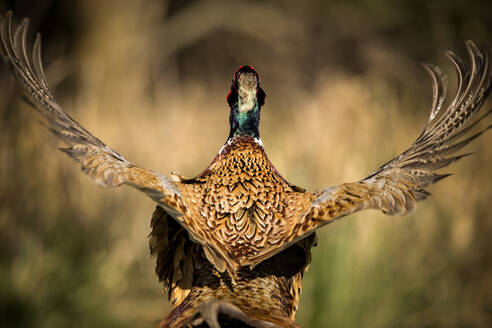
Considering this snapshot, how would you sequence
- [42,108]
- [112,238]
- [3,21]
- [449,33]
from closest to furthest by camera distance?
[42,108] < [3,21] < [112,238] < [449,33]

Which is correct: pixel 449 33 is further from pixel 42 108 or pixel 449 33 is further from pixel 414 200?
pixel 42 108

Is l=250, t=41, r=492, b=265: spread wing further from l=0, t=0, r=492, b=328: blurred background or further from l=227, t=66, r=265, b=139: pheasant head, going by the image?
l=0, t=0, r=492, b=328: blurred background

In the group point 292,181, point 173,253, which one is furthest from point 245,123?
point 292,181

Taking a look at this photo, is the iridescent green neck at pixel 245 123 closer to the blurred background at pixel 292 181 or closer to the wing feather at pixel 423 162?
the wing feather at pixel 423 162

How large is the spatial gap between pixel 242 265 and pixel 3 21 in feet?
4.41

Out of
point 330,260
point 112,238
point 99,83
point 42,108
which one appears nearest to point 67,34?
point 99,83

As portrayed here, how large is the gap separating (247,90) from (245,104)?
7 cm

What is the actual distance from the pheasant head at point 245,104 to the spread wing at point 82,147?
1.95 ft

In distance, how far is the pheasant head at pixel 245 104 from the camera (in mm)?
2667

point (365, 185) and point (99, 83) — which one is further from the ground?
point (99, 83)

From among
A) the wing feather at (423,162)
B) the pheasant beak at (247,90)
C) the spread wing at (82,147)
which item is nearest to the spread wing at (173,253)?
the spread wing at (82,147)

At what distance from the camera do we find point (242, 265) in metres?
2.10

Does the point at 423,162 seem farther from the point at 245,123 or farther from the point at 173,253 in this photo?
the point at 173,253

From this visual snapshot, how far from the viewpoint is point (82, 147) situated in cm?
203
